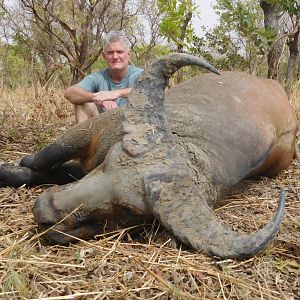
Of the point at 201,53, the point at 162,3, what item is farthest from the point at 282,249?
the point at 201,53

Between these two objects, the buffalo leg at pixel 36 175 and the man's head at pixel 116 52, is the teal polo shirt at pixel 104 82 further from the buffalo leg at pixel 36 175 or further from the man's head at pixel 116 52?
the buffalo leg at pixel 36 175

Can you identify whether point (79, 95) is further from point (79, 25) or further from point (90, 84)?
point (79, 25)

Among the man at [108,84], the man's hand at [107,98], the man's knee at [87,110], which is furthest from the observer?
the man's knee at [87,110]

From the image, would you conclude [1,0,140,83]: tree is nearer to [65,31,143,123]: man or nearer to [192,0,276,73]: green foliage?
[192,0,276,73]: green foliage

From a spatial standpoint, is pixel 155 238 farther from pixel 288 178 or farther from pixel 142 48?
pixel 142 48

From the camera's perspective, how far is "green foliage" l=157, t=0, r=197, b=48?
7.41 metres

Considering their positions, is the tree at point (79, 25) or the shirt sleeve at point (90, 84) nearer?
the shirt sleeve at point (90, 84)

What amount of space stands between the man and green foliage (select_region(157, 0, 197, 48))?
2865mm

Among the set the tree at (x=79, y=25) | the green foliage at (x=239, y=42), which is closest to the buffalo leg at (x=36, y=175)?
the green foliage at (x=239, y=42)

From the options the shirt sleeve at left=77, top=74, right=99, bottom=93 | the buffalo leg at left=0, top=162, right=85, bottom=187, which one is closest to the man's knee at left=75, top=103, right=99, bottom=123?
the shirt sleeve at left=77, top=74, right=99, bottom=93

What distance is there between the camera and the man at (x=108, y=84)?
434cm

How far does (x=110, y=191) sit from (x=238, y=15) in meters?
3.96

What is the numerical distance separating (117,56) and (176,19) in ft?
10.6

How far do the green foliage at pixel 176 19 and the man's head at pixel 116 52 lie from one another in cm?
281
